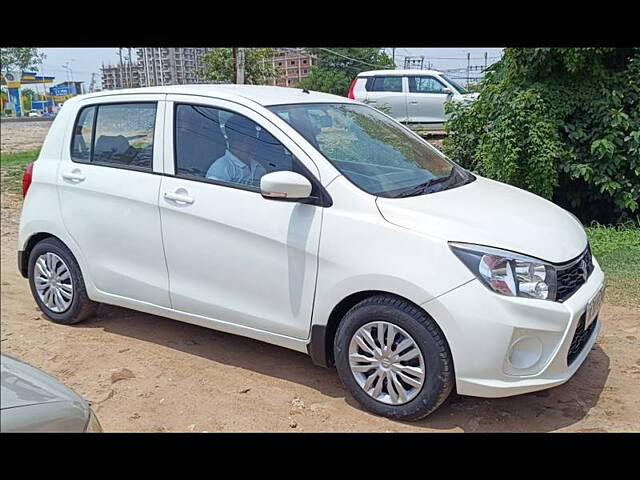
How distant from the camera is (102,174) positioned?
417cm

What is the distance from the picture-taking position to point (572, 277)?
3285mm

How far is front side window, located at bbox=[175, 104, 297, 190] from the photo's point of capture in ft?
12.0

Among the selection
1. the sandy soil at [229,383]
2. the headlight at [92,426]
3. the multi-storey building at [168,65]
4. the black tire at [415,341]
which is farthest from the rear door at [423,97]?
the headlight at [92,426]

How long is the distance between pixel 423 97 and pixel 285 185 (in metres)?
8.85

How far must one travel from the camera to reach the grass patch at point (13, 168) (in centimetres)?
423

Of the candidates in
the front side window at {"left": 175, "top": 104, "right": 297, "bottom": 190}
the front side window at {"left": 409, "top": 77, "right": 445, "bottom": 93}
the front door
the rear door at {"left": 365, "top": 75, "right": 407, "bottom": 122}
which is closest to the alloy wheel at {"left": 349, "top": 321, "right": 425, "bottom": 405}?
the front door

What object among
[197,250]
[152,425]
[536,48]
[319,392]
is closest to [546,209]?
[319,392]

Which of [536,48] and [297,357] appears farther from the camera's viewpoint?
A: [536,48]

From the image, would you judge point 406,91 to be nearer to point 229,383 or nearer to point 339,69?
point 339,69

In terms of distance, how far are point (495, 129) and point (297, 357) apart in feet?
13.4

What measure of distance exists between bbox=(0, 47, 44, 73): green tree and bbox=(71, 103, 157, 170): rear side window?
722 mm

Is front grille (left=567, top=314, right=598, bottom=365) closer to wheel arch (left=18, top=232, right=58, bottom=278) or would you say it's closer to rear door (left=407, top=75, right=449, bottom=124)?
wheel arch (left=18, top=232, right=58, bottom=278)

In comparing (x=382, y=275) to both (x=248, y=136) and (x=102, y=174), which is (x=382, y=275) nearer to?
(x=248, y=136)

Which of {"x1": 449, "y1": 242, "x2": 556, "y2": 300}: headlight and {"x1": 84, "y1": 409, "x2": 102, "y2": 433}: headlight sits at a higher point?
{"x1": 449, "y1": 242, "x2": 556, "y2": 300}: headlight
